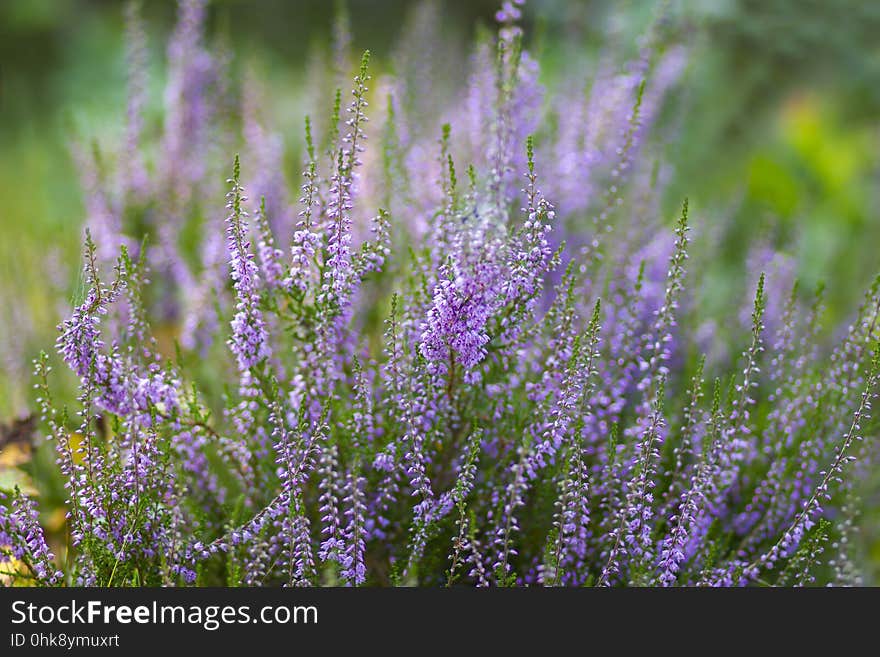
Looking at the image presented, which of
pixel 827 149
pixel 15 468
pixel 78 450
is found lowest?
pixel 15 468

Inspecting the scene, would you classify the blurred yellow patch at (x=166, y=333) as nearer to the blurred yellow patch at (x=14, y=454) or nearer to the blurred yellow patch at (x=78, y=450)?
the blurred yellow patch at (x=78, y=450)

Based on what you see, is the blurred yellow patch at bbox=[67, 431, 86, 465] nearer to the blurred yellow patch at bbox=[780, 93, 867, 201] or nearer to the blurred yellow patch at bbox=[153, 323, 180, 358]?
the blurred yellow patch at bbox=[153, 323, 180, 358]

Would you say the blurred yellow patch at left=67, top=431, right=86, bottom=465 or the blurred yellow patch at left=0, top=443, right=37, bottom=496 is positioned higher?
the blurred yellow patch at left=67, top=431, right=86, bottom=465

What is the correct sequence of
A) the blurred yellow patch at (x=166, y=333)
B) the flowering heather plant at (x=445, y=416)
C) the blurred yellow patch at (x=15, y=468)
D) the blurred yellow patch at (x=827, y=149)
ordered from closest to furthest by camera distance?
the flowering heather plant at (x=445, y=416) → the blurred yellow patch at (x=15, y=468) → the blurred yellow patch at (x=166, y=333) → the blurred yellow patch at (x=827, y=149)

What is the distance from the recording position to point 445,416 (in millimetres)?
1814

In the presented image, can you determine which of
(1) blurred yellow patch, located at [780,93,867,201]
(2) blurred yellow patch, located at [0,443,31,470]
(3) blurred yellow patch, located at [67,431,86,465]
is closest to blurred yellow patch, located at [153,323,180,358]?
(3) blurred yellow patch, located at [67,431,86,465]

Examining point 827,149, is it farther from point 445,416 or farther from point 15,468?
point 15,468

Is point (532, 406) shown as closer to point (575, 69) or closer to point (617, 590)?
point (617, 590)

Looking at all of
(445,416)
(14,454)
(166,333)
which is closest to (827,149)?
(166,333)

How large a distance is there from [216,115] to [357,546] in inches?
80.4

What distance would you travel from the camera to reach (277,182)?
3.05m

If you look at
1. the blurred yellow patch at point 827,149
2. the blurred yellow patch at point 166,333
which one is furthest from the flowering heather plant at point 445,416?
the blurred yellow patch at point 827,149

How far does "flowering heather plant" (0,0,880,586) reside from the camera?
166cm

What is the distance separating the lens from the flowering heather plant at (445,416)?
1.66 metres
